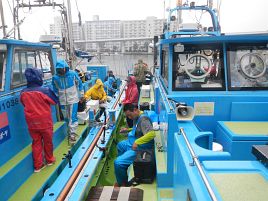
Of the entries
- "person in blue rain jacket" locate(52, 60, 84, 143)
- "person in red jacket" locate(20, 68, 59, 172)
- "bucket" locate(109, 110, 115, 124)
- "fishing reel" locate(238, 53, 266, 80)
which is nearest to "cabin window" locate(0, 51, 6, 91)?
"person in red jacket" locate(20, 68, 59, 172)

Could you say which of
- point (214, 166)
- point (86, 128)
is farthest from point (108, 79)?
point (214, 166)

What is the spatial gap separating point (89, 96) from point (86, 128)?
1.62m

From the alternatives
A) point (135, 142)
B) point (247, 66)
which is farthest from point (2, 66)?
point (247, 66)

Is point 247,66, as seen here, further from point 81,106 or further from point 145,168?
point 81,106

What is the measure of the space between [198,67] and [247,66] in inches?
26.9

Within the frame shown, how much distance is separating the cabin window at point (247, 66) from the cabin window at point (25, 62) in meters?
2.90

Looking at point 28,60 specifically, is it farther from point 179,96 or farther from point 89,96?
point 89,96

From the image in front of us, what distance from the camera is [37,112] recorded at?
3.25 meters

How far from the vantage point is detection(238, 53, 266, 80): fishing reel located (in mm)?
3461

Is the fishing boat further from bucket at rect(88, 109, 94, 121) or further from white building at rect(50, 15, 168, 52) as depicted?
white building at rect(50, 15, 168, 52)

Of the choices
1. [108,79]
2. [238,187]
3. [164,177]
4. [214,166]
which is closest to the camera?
[238,187]

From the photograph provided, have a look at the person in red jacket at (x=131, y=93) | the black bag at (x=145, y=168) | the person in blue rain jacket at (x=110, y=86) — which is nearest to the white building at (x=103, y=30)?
the person in blue rain jacket at (x=110, y=86)

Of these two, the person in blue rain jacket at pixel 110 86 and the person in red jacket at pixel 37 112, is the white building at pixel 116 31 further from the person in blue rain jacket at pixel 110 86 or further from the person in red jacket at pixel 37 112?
Result: the person in red jacket at pixel 37 112

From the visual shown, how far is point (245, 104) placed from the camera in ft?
11.0
